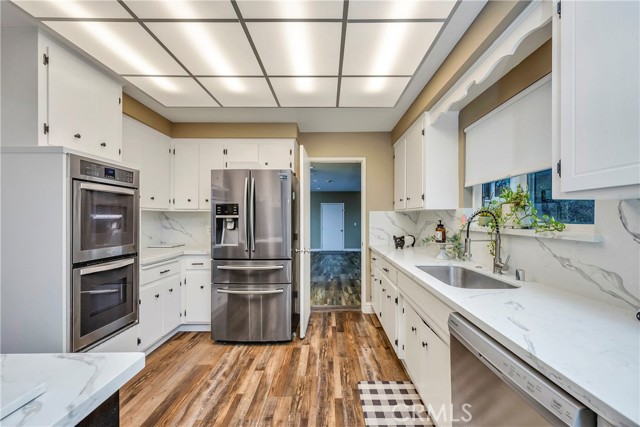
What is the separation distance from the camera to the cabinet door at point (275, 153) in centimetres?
322

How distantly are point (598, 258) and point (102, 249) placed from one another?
269 cm

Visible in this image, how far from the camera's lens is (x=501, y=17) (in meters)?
1.33

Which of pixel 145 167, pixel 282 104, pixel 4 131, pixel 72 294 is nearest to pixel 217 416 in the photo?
pixel 72 294

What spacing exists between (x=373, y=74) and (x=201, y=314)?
3.02m

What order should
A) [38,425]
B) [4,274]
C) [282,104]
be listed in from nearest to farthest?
[38,425] → [4,274] → [282,104]

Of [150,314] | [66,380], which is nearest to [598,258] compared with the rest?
[66,380]

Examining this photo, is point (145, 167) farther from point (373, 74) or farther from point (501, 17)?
point (501, 17)

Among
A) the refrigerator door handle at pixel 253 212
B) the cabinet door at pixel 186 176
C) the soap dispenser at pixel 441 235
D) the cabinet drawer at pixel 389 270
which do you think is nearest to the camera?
the cabinet drawer at pixel 389 270

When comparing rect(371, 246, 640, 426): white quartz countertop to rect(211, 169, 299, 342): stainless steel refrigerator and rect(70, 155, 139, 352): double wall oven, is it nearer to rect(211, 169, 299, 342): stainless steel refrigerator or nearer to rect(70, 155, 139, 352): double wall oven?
rect(211, 169, 299, 342): stainless steel refrigerator

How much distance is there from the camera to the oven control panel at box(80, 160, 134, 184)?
1582mm

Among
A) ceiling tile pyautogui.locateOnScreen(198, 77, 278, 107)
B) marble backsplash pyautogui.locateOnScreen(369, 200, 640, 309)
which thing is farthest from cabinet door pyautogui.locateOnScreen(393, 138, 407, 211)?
ceiling tile pyautogui.locateOnScreen(198, 77, 278, 107)

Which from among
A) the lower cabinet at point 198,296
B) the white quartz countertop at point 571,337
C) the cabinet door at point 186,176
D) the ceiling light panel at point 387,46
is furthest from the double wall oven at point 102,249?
the white quartz countertop at point 571,337

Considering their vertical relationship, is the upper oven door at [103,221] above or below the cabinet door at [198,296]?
above

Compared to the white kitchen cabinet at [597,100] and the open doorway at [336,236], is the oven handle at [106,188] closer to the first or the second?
the open doorway at [336,236]
